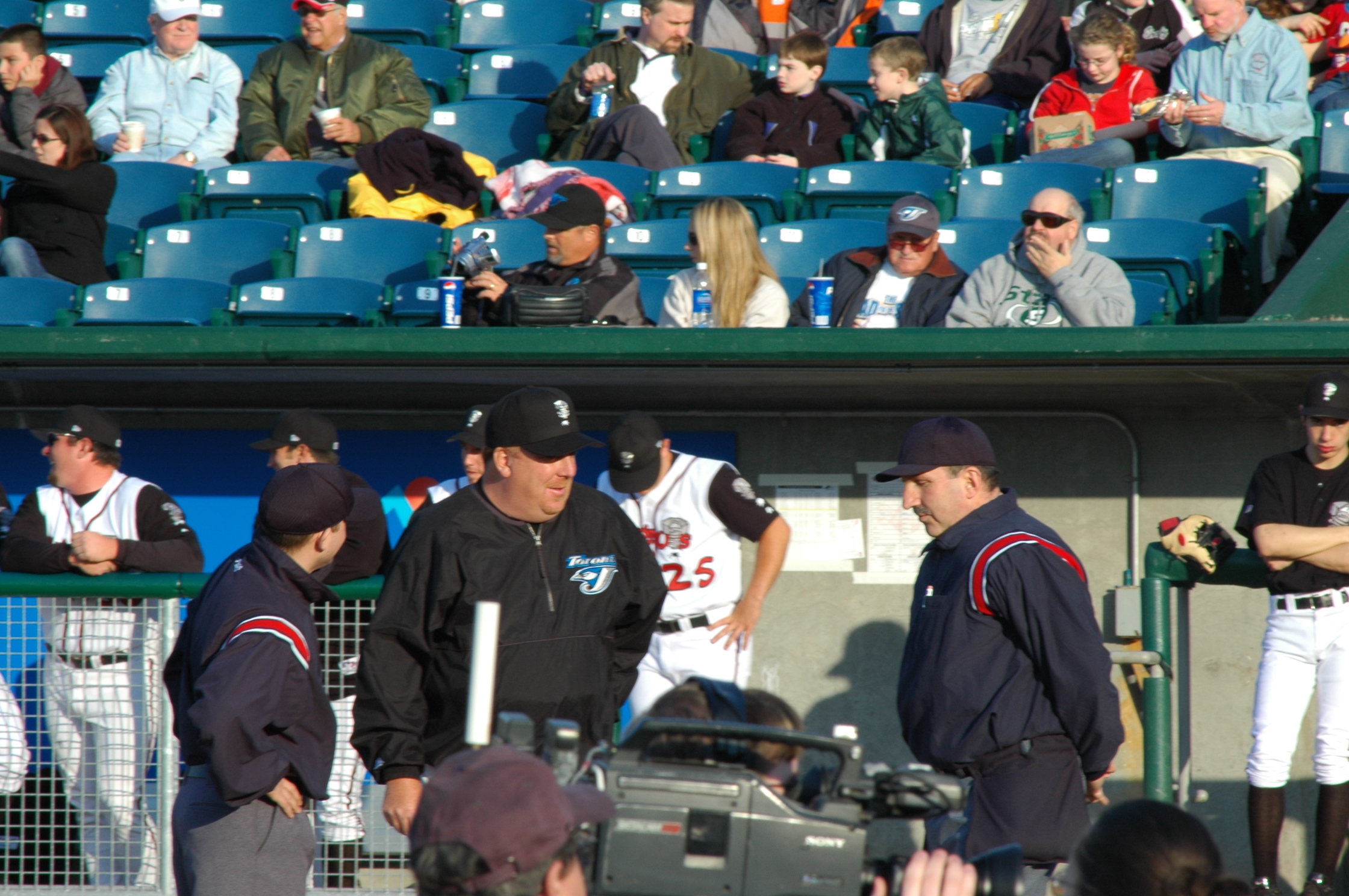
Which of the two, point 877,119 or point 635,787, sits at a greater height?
point 877,119

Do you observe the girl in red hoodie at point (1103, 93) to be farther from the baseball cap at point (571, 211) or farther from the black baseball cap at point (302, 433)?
the black baseball cap at point (302, 433)

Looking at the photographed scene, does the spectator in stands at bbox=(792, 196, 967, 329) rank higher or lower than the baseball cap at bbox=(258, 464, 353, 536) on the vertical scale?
higher

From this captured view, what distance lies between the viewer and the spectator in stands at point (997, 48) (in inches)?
316

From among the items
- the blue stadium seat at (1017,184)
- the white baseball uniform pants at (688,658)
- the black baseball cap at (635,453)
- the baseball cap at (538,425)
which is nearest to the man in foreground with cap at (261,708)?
the baseball cap at (538,425)

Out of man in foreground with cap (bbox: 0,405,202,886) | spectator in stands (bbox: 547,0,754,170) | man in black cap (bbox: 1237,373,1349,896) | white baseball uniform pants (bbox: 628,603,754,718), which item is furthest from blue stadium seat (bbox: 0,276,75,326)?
man in black cap (bbox: 1237,373,1349,896)

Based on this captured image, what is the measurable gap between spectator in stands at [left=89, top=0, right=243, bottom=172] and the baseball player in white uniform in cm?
441

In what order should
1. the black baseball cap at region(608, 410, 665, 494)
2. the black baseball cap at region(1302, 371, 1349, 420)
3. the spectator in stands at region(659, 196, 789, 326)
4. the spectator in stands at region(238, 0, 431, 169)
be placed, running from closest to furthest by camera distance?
the black baseball cap at region(1302, 371, 1349, 420) → the black baseball cap at region(608, 410, 665, 494) → the spectator in stands at region(659, 196, 789, 326) → the spectator in stands at region(238, 0, 431, 169)

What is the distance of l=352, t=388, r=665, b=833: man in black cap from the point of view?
344 cm

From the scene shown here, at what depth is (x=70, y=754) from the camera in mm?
4520

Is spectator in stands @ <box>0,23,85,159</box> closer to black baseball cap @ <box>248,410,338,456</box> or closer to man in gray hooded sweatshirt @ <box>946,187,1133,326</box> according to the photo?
black baseball cap @ <box>248,410,338,456</box>

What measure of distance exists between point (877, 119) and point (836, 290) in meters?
1.96

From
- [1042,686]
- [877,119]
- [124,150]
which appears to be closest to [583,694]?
[1042,686]

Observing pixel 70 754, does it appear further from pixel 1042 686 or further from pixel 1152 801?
pixel 1152 801

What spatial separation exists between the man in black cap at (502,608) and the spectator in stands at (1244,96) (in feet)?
15.3
